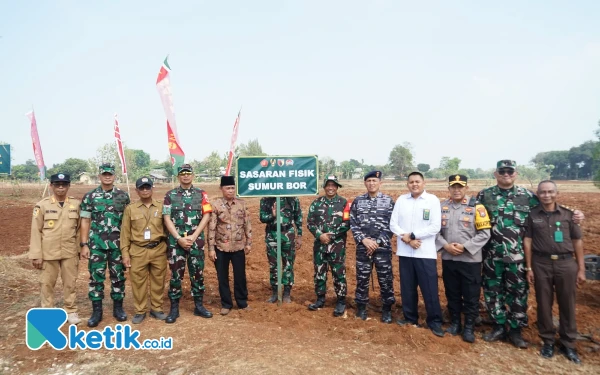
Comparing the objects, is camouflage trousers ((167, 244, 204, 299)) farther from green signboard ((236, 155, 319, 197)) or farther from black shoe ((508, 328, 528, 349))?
black shoe ((508, 328, 528, 349))

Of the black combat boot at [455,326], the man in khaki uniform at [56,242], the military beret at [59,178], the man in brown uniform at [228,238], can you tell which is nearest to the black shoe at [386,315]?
the black combat boot at [455,326]

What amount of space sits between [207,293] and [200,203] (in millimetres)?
2112

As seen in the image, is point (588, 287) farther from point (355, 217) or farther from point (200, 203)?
point (200, 203)

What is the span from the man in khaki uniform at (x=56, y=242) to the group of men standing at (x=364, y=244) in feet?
0.04

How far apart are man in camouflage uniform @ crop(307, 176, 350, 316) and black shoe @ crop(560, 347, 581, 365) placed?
8.04ft

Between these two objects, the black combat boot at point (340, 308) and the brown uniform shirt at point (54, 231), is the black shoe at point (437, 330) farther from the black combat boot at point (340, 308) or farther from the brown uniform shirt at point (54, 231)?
the brown uniform shirt at point (54, 231)

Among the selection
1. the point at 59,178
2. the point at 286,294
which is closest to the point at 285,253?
the point at 286,294

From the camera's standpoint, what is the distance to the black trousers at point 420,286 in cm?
411

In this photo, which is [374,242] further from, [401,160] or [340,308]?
[401,160]

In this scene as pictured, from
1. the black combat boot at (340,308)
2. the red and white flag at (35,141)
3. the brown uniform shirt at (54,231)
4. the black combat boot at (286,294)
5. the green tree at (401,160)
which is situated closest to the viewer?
the brown uniform shirt at (54,231)

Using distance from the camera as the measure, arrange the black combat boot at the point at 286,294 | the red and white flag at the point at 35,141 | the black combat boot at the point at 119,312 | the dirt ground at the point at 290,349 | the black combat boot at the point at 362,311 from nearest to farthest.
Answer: the dirt ground at the point at 290,349 < the black combat boot at the point at 119,312 < the black combat boot at the point at 362,311 < the black combat boot at the point at 286,294 < the red and white flag at the point at 35,141

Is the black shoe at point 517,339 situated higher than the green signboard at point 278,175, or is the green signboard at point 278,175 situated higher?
the green signboard at point 278,175

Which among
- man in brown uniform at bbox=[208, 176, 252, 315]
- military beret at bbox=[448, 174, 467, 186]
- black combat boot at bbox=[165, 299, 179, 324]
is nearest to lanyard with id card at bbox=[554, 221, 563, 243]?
military beret at bbox=[448, 174, 467, 186]

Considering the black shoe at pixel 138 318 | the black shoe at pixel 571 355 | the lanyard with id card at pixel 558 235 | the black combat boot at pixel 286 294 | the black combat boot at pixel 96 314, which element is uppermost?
the lanyard with id card at pixel 558 235
